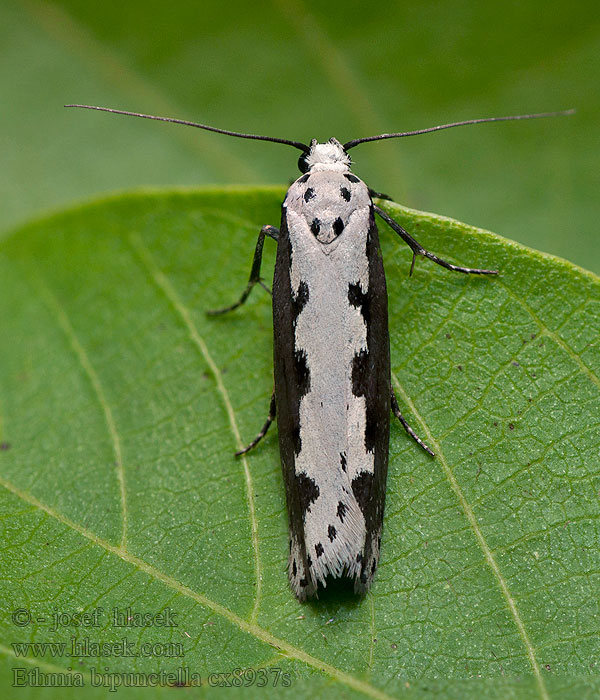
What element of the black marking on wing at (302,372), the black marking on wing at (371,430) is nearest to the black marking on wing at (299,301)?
the black marking on wing at (302,372)

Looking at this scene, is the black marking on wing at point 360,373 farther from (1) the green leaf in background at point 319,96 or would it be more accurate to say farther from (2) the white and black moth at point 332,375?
(1) the green leaf in background at point 319,96

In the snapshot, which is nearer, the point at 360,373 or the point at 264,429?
the point at 360,373

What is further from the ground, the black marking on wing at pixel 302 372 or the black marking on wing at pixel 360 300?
the black marking on wing at pixel 360 300

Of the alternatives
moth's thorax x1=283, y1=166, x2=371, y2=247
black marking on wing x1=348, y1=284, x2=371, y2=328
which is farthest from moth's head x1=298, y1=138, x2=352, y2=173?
black marking on wing x1=348, y1=284, x2=371, y2=328

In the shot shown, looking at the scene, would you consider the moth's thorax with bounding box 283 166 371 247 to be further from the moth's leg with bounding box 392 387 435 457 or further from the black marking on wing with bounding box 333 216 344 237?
the moth's leg with bounding box 392 387 435 457

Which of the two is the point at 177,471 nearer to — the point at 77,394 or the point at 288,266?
the point at 77,394

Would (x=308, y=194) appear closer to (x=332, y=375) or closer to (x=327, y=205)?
(x=327, y=205)

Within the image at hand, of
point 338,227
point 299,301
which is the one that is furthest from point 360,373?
point 338,227
